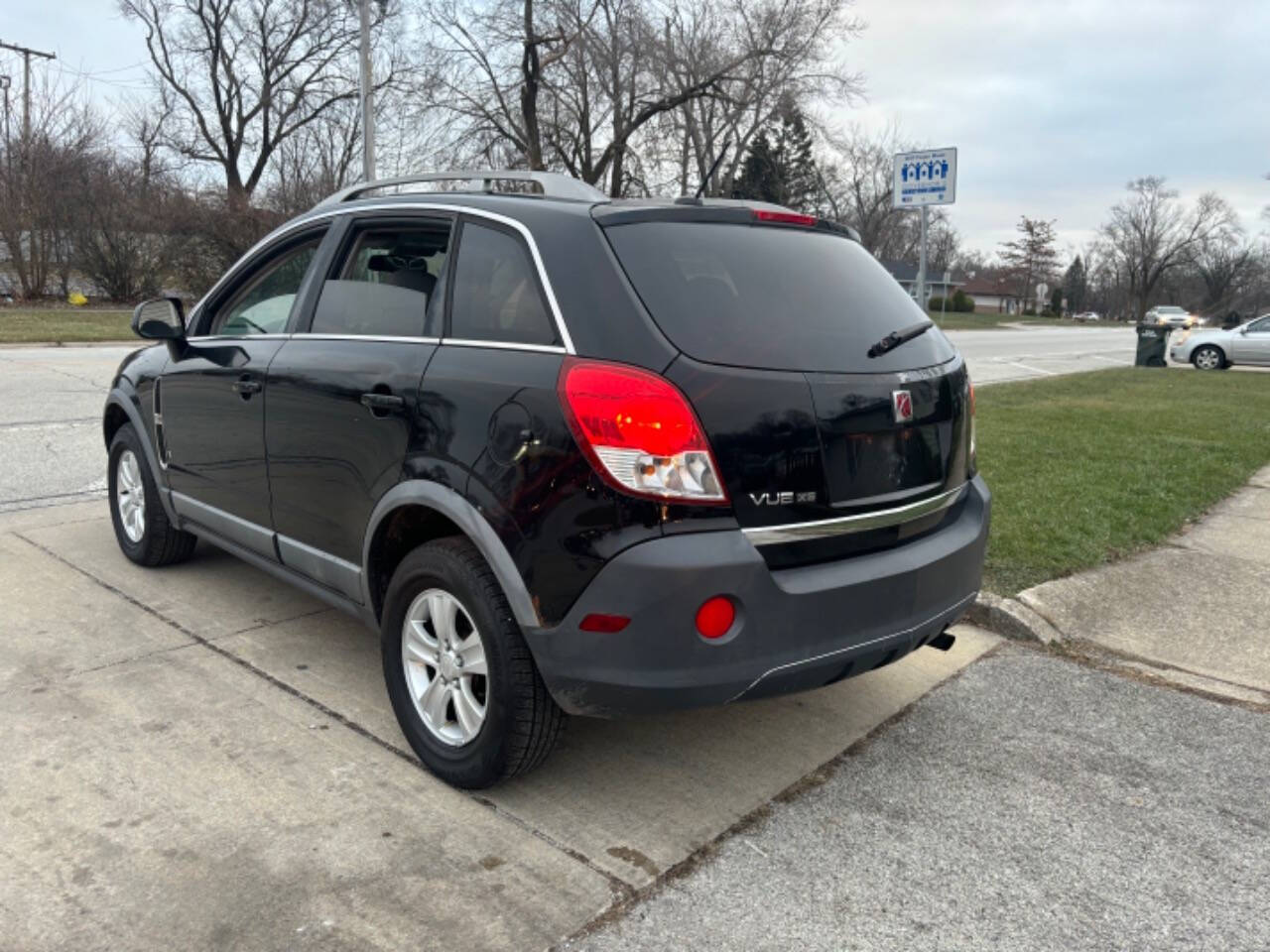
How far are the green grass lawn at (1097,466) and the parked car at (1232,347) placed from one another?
29.1ft

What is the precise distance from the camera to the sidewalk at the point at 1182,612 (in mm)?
4191

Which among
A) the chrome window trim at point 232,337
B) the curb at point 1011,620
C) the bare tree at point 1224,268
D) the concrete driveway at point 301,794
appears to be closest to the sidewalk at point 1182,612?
the curb at point 1011,620

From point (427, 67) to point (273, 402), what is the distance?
106 ft

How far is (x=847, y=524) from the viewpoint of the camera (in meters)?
2.85

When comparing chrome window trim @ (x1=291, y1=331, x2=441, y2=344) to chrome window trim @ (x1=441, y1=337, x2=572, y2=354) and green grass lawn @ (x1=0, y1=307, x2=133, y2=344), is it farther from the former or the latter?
green grass lawn @ (x1=0, y1=307, x2=133, y2=344)

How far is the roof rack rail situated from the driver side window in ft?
0.81

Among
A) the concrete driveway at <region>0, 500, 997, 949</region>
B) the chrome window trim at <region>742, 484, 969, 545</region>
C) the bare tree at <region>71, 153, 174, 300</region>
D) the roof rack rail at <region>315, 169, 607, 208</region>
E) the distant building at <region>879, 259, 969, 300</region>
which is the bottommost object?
the concrete driveway at <region>0, 500, 997, 949</region>

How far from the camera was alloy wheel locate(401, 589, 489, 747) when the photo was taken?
9.82 ft

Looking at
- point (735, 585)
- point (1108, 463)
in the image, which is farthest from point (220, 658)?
point (1108, 463)

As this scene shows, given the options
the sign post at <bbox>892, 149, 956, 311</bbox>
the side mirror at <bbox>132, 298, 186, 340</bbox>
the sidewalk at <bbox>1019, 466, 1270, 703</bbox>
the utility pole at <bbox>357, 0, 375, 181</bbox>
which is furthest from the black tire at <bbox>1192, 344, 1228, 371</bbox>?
the side mirror at <bbox>132, 298, 186, 340</bbox>

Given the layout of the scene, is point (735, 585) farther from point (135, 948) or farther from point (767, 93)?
point (767, 93)

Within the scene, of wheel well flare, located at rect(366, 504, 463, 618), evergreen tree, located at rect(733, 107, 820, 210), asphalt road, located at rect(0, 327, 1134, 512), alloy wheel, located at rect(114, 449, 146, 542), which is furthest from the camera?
evergreen tree, located at rect(733, 107, 820, 210)

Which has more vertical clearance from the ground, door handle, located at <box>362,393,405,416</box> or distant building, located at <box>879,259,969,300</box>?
distant building, located at <box>879,259,969,300</box>

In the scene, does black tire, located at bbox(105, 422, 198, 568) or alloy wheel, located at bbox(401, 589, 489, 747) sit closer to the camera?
alloy wheel, located at bbox(401, 589, 489, 747)
